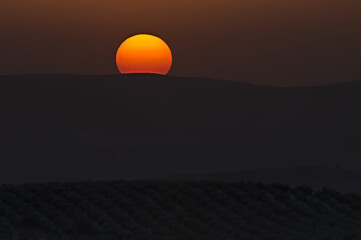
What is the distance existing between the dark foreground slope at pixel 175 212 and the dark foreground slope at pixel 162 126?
11.6 meters

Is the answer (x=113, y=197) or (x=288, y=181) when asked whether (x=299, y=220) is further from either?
(x=288, y=181)

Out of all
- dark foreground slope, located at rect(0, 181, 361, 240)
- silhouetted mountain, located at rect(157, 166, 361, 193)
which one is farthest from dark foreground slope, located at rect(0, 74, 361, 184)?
dark foreground slope, located at rect(0, 181, 361, 240)

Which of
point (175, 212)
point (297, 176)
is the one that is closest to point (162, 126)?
point (297, 176)

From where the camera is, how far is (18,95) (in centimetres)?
4603

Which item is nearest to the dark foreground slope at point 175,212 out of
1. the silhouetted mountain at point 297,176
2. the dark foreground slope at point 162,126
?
the silhouetted mountain at point 297,176

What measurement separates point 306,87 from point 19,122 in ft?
64.7

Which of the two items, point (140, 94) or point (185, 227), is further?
point (140, 94)

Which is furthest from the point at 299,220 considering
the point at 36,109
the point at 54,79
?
the point at 54,79

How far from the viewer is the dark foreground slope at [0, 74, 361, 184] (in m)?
34.6

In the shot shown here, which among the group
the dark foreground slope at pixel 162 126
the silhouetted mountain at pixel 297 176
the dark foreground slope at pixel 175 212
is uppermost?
the dark foreground slope at pixel 162 126

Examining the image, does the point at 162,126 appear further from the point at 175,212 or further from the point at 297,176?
the point at 175,212

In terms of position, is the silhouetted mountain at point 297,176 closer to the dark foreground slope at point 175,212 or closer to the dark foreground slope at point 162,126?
the dark foreground slope at point 162,126

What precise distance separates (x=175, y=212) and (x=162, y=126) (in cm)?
2563

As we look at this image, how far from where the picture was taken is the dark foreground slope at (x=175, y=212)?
49.5 ft
